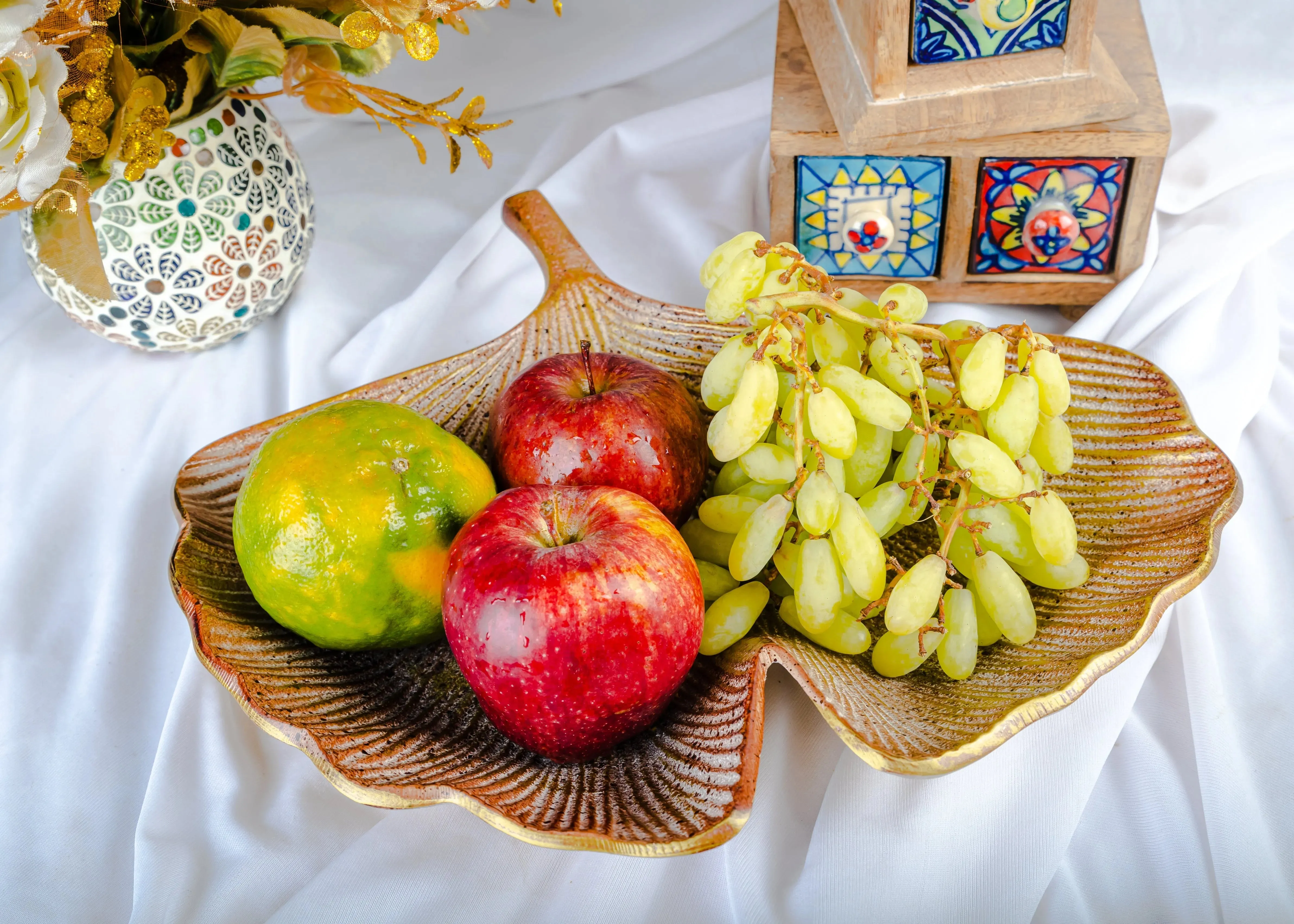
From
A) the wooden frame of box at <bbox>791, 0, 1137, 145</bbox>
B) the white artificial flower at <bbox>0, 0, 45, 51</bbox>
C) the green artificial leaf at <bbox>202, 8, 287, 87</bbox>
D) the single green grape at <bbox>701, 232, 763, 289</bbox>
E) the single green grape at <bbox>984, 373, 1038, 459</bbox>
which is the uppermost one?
the white artificial flower at <bbox>0, 0, 45, 51</bbox>

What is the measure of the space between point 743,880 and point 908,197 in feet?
1.63

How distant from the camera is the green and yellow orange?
48 centimetres

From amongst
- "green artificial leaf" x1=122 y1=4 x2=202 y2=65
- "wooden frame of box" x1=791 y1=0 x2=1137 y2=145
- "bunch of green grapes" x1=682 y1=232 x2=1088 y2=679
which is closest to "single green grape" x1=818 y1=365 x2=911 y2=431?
"bunch of green grapes" x1=682 y1=232 x2=1088 y2=679

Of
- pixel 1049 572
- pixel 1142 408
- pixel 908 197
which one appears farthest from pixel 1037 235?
pixel 1049 572

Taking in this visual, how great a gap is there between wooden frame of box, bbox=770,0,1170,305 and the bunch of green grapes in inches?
8.7

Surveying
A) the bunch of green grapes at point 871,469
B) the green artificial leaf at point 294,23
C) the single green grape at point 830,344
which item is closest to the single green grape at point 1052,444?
Result: the bunch of green grapes at point 871,469

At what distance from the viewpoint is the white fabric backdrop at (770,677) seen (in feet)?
1.60

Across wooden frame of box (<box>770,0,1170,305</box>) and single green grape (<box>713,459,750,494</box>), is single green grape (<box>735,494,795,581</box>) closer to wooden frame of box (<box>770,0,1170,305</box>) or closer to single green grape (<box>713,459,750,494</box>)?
single green grape (<box>713,459,750,494</box>)

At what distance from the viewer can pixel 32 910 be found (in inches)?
19.7

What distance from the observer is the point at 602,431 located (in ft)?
1.74

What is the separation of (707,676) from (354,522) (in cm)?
A: 19

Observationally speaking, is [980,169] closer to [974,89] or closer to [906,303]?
[974,89]

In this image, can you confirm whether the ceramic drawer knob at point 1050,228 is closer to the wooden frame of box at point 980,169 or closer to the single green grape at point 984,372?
the wooden frame of box at point 980,169

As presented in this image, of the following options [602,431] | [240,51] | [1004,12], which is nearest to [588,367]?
[602,431]
